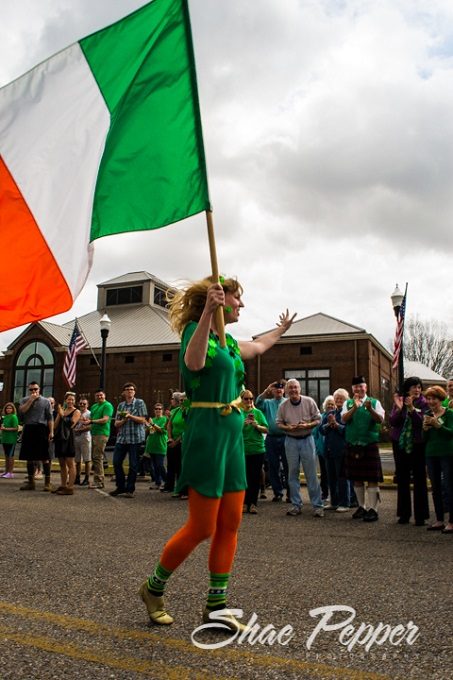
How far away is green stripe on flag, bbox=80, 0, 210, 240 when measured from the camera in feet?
14.3

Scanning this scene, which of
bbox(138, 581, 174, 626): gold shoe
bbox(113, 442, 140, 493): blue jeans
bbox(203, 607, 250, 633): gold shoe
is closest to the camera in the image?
bbox(203, 607, 250, 633): gold shoe

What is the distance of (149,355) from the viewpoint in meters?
46.1

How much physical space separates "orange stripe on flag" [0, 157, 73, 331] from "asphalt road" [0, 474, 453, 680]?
2.08 metres

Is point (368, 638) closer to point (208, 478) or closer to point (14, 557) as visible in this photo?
point (208, 478)

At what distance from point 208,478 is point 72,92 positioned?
9.95ft

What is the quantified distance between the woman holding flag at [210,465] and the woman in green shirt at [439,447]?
491cm

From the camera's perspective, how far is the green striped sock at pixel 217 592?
11.5ft

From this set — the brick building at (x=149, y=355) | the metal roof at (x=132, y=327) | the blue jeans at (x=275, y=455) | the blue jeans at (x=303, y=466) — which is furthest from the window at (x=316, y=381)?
the blue jeans at (x=303, y=466)

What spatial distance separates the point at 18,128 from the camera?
4289 mm

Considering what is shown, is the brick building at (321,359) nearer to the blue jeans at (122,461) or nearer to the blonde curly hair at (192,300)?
the blue jeans at (122,461)

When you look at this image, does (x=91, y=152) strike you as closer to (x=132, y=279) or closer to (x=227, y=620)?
A: (x=227, y=620)

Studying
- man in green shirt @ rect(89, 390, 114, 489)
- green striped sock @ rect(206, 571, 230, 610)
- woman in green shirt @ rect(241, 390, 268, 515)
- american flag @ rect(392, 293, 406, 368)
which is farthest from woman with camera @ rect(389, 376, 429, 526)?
man in green shirt @ rect(89, 390, 114, 489)

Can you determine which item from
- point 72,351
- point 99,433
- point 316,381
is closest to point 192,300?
point 99,433

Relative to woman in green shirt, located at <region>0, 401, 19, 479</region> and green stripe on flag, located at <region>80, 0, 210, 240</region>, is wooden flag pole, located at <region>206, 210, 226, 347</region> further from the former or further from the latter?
woman in green shirt, located at <region>0, 401, 19, 479</region>
